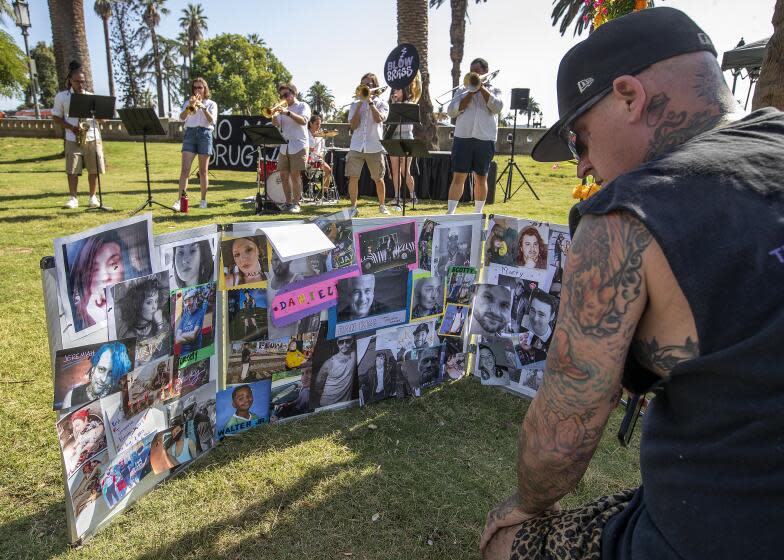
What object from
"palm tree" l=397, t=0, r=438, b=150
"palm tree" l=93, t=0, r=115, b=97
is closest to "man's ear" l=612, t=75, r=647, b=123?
"palm tree" l=397, t=0, r=438, b=150

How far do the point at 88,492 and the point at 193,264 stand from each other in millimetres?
947

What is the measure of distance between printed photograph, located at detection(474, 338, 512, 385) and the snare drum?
290 inches

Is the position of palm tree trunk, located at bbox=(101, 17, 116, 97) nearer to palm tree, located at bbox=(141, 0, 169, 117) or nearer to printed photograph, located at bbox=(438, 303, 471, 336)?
palm tree, located at bbox=(141, 0, 169, 117)

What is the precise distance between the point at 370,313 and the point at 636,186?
2.01 metres

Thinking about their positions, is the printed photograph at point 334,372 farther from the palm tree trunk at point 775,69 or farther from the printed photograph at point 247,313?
the palm tree trunk at point 775,69

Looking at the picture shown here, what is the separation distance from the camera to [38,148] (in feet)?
68.4

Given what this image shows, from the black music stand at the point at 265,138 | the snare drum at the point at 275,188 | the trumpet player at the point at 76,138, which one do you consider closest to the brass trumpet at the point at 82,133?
the trumpet player at the point at 76,138

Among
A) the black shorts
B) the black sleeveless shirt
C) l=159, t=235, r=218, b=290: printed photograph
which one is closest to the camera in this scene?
the black sleeveless shirt

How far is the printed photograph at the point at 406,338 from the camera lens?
9.68 ft

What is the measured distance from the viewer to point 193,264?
7.30 ft

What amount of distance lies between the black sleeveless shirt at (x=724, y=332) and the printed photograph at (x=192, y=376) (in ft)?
6.26

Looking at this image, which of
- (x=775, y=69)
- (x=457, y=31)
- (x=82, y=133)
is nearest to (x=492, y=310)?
(x=775, y=69)

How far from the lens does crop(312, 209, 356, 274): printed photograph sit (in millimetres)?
2580

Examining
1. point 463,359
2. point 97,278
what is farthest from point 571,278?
point 463,359
